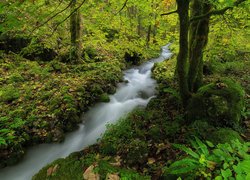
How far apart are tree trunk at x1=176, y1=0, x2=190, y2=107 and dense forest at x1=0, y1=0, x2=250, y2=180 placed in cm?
2

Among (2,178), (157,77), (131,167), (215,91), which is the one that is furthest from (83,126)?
(157,77)

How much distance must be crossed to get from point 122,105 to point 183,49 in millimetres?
4096

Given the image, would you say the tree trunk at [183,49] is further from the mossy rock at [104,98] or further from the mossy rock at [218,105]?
the mossy rock at [104,98]

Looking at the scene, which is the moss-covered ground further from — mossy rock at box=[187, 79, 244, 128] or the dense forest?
mossy rock at box=[187, 79, 244, 128]

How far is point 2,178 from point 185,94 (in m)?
5.12

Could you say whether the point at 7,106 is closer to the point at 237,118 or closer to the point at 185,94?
the point at 185,94

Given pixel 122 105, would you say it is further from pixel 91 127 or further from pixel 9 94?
pixel 9 94

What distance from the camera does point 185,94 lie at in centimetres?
598

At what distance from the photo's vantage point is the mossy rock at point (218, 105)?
5242mm

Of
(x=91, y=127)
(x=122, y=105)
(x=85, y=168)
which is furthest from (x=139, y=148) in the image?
(x=122, y=105)

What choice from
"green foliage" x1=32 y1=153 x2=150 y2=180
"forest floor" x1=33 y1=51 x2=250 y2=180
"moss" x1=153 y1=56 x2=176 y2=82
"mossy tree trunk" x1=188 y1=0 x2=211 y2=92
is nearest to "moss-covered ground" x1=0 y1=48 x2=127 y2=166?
"green foliage" x1=32 y1=153 x2=150 y2=180

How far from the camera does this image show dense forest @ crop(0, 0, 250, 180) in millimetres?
3939

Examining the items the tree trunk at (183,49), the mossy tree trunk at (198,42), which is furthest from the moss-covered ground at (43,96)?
the mossy tree trunk at (198,42)

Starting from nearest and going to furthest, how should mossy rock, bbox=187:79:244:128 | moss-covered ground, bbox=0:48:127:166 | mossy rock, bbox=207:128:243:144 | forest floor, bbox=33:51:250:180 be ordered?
forest floor, bbox=33:51:250:180 < mossy rock, bbox=207:128:243:144 < mossy rock, bbox=187:79:244:128 < moss-covered ground, bbox=0:48:127:166
